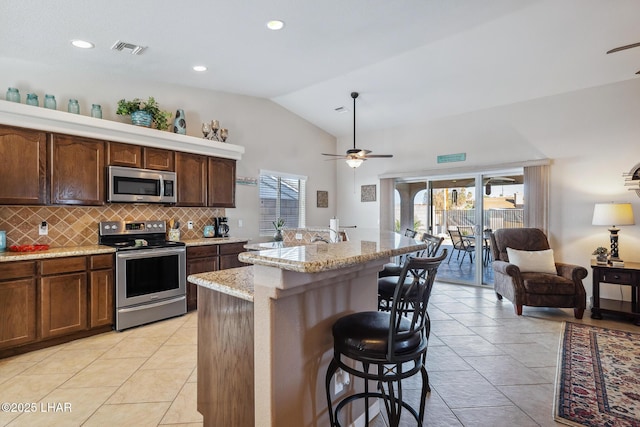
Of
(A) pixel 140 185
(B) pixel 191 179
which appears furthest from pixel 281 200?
(A) pixel 140 185

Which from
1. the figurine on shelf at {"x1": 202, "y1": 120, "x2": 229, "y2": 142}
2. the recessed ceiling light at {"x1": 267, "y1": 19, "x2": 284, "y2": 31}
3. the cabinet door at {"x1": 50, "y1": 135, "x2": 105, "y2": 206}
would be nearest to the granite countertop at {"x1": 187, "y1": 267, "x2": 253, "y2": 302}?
the recessed ceiling light at {"x1": 267, "y1": 19, "x2": 284, "y2": 31}

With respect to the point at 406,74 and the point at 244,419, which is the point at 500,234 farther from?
the point at 244,419

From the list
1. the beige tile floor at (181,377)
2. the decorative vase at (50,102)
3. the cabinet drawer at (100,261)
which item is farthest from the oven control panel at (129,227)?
the decorative vase at (50,102)

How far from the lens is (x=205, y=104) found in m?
4.90

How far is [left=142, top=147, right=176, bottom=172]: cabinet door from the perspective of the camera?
3986 mm

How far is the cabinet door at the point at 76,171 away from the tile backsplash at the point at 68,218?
35cm

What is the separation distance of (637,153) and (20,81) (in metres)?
7.51

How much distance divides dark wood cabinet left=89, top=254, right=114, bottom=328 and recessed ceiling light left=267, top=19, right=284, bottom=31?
2940 mm

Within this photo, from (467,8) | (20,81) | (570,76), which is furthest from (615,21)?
(20,81)

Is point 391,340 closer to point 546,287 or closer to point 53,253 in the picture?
point 53,253

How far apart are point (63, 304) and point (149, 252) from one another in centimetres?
90

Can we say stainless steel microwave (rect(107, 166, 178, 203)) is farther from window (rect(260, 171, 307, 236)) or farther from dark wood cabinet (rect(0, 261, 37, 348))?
window (rect(260, 171, 307, 236))

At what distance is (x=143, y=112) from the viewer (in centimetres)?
391

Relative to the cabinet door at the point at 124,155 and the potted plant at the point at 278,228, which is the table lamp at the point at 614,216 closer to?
the potted plant at the point at 278,228
